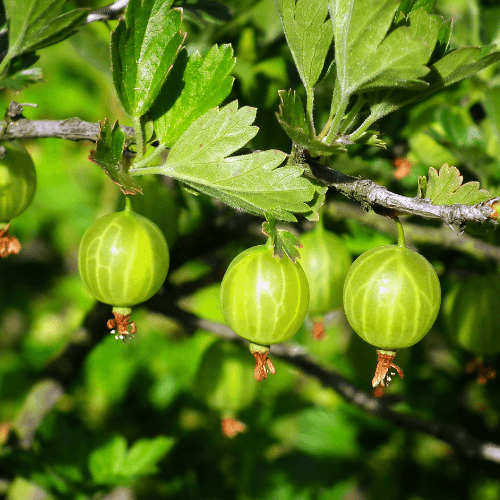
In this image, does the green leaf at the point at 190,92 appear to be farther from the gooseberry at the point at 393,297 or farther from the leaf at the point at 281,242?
the gooseberry at the point at 393,297

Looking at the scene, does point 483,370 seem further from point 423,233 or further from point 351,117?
point 351,117

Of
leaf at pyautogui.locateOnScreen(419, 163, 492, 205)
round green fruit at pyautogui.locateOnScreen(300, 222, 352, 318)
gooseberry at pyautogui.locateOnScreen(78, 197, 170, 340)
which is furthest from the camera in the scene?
round green fruit at pyautogui.locateOnScreen(300, 222, 352, 318)

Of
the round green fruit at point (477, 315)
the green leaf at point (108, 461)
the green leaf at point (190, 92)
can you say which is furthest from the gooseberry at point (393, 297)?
the green leaf at point (108, 461)

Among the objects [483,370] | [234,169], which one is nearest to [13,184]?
[234,169]

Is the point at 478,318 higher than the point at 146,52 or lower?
lower

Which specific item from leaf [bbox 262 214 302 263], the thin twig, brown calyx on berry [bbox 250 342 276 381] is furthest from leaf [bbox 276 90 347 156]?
the thin twig

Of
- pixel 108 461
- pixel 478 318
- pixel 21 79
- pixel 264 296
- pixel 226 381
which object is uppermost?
pixel 21 79

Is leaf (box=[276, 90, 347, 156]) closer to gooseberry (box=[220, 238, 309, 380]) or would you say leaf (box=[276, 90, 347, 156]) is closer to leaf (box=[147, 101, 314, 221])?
leaf (box=[147, 101, 314, 221])
